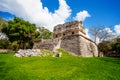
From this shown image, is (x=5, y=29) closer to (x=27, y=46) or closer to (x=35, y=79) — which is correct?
Result: (x=27, y=46)

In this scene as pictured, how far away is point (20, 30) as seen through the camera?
149ft

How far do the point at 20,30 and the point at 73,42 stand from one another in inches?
648

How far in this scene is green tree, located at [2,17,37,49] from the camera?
45.2 m

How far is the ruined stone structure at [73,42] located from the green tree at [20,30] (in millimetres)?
3670

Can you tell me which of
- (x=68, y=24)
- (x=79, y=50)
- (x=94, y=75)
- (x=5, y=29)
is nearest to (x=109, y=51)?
(x=68, y=24)

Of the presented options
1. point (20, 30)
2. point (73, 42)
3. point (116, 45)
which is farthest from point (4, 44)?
→ point (116, 45)

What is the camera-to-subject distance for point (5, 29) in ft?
157

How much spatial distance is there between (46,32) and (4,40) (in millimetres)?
17406

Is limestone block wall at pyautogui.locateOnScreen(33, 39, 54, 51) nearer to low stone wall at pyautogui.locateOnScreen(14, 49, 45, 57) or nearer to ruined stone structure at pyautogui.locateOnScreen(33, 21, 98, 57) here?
ruined stone structure at pyautogui.locateOnScreen(33, 21, 98, 57)

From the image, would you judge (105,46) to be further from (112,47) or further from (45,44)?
(45,44)

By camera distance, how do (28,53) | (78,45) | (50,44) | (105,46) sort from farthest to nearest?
(105,46), (50,44), (78,45), (28,53)

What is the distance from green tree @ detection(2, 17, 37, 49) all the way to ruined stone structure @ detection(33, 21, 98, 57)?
3.67m

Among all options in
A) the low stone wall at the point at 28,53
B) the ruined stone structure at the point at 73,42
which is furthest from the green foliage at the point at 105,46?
the low stone wall at the point at 28,53

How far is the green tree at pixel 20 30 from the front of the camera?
148 ft
